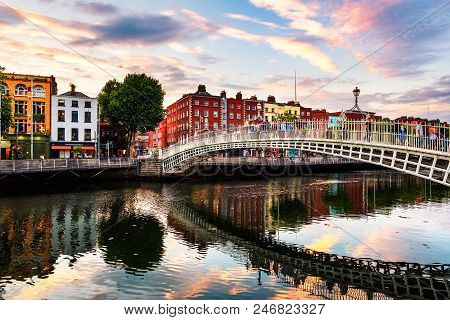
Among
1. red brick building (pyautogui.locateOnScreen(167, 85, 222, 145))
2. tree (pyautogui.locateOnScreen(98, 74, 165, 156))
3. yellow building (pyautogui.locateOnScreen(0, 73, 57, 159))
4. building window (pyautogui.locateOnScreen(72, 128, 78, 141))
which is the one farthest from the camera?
red brick building (pyautogui.locateOnScreen(167, 85, 222, 145))

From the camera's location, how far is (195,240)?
1816 centimetres

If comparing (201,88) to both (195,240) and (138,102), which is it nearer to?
(138,102)

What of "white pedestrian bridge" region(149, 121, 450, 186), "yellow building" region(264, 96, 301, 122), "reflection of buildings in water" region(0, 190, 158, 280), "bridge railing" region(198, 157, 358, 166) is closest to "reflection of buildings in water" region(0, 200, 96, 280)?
"reflection of buildings in water" region(0, 190, 158, 280)

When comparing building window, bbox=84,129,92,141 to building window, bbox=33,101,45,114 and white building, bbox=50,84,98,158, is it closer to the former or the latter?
white building, bbox=50,84,98,158

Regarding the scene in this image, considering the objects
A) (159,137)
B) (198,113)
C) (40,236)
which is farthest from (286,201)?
(159,137)

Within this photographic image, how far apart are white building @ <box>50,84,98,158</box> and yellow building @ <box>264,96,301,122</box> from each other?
3991 cm

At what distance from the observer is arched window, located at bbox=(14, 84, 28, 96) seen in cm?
5059

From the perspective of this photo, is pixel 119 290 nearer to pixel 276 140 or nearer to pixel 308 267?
pixel 308 267

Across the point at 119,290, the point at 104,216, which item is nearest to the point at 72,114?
the point at 104,216

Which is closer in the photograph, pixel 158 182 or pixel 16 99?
pixel 158 182

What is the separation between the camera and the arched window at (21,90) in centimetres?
5059

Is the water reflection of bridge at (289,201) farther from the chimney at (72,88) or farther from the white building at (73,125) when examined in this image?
the chimney at (72,88)
